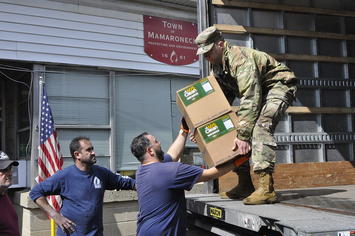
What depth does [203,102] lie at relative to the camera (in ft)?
11.0

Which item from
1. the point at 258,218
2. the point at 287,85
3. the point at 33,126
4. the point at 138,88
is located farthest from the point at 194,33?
the point at 258,218

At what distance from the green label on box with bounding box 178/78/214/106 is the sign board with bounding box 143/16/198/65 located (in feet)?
16.9

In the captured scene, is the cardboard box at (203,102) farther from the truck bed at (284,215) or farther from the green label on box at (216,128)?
the truck bed at (284,215)

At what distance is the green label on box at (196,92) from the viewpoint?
341 cm

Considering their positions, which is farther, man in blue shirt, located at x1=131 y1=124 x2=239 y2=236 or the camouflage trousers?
the camouflage trousers

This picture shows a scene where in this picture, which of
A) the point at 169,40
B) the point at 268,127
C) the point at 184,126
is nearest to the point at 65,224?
the point at 184,126

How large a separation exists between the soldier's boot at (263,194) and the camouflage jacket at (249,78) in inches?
15.4

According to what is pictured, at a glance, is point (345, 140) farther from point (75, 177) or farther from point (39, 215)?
point (39, 215)

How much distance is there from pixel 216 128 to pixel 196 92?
397mm

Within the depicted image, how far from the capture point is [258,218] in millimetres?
2590

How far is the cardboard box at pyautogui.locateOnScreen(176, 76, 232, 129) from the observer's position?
10.8ft

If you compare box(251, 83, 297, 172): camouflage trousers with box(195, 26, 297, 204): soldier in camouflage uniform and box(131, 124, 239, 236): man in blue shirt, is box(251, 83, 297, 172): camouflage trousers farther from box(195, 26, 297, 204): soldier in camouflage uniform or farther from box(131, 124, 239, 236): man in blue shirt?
box(131, 124, 239, 236): man in blue shirt

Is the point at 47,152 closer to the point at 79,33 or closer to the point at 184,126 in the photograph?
the point at 79,33

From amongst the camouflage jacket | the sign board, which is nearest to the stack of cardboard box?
the camouflage jacket
